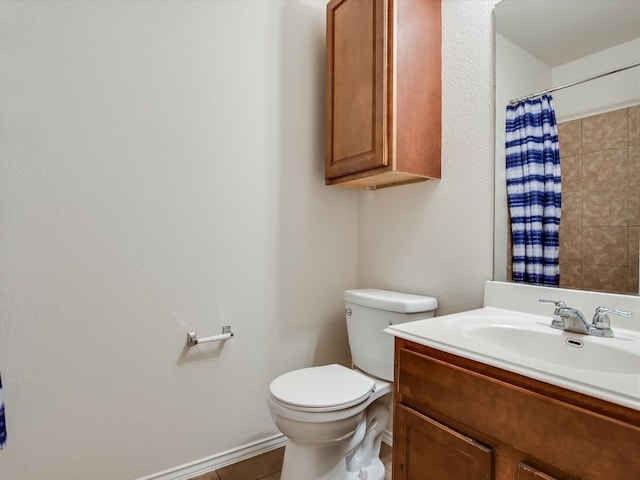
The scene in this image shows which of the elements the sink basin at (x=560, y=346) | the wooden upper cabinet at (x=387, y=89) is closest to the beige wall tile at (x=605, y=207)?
the sink basin at (x=560, y=346)

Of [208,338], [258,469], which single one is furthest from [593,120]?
[258,469]

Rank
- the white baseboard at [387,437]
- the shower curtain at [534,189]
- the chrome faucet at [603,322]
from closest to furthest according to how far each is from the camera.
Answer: the chrome faucet at [603,322]
the shower curtain at [534,189]
the white baseboard at [387,437]

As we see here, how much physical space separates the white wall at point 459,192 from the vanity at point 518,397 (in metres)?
0.25

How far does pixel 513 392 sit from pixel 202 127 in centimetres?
147

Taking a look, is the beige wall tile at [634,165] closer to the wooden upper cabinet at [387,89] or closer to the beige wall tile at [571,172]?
the beige wall tile at [571,172]

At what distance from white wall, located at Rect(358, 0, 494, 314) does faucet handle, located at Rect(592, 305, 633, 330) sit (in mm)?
415

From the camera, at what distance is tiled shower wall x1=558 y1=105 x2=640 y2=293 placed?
106 cm

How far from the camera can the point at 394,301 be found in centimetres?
149

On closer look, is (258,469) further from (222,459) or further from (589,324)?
(589,324)

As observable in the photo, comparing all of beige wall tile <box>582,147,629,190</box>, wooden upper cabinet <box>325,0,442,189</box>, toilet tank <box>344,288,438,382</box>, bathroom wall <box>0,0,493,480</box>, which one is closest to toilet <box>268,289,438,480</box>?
toilet tank <box>344,288,438,382</box>

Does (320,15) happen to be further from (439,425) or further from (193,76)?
(439,425)

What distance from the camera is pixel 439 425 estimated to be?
947mm

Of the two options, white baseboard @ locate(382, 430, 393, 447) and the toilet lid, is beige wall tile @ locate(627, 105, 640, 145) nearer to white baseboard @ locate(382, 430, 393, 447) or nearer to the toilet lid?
the toilet lid

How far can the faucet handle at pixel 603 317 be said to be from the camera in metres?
0.98
